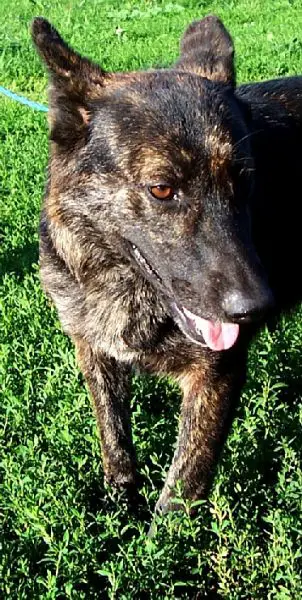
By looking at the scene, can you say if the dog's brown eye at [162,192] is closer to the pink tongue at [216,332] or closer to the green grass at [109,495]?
the pink tongue at [216,332]

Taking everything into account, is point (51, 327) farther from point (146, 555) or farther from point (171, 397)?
point (146, 555)

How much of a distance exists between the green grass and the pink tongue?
578 millimetres

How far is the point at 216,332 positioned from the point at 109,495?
1.02 metres

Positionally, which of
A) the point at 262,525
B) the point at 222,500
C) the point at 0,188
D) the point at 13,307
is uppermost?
the point at 0,188

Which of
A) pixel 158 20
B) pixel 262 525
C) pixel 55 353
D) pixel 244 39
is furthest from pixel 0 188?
pixel 158 20

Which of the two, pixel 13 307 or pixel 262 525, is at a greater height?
pixel 13 307

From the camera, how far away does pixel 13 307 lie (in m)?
5.49

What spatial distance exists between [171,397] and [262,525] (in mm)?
1117

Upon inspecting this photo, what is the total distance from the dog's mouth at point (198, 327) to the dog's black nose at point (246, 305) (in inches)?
9.8

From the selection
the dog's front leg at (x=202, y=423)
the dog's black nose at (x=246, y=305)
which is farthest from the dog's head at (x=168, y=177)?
the dog's front leg at (x=202, y=423)

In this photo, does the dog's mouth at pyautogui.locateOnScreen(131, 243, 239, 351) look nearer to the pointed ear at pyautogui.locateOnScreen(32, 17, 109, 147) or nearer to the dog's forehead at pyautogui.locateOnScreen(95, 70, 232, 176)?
the dog's forehead at pyautogui.locateOnScreen(95, 70, 232, 176)

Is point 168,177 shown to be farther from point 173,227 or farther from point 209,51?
point 209,51

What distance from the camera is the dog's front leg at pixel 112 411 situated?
412 cm

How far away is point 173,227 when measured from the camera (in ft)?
10.7
